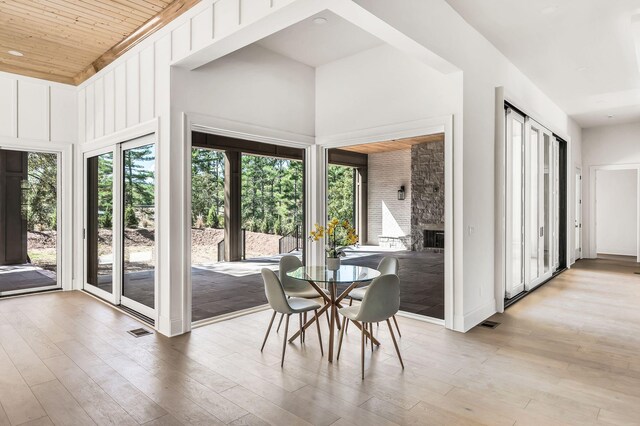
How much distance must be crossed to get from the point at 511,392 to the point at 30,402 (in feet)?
11.0

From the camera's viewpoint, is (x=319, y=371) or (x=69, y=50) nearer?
(x=319, y=371)

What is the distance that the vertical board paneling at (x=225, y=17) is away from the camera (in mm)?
3363

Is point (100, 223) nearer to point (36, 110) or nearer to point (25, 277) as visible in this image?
point (25, 277)

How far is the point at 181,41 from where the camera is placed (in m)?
3.91

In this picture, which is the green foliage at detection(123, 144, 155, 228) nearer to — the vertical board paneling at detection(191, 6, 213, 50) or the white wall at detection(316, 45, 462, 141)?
the vertical board paneling at detection(191, 6, 213, 50)

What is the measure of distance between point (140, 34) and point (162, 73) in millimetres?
657

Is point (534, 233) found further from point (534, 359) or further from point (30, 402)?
point (30, 402)

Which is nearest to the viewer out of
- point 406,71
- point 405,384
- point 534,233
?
point 405,384

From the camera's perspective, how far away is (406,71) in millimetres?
4609

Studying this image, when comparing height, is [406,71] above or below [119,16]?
below

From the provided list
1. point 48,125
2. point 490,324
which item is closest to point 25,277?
point 48,125

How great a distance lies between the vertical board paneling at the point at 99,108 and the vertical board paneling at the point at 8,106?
1.11 meters

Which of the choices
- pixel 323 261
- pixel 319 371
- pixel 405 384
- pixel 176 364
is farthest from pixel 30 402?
pixel 323 261

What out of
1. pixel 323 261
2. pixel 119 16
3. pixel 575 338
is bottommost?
pixel 575 338
